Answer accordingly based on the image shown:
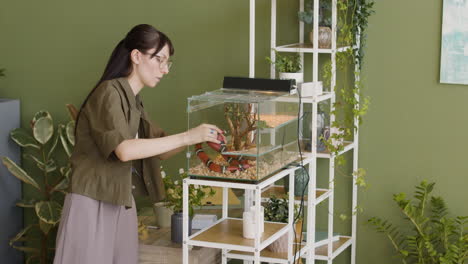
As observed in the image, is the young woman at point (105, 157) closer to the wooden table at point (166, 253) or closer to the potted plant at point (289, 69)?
the wooden table at point (166, 253)

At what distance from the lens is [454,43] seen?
344cm

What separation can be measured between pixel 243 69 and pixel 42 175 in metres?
1.48

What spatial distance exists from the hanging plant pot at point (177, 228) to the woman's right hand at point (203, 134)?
786 mm

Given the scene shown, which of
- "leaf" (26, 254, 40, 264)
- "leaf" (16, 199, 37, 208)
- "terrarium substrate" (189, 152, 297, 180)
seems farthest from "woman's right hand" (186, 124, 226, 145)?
"leaf" (26, 254, 40, 264)

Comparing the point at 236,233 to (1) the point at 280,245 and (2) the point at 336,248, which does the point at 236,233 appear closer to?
(1) the point at 280,245

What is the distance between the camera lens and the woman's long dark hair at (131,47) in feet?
9.16

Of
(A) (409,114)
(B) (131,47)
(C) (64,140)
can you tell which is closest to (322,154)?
(A) (409,114)

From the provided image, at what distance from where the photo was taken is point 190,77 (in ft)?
13.1

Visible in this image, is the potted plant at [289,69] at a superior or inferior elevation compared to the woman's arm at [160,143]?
superior

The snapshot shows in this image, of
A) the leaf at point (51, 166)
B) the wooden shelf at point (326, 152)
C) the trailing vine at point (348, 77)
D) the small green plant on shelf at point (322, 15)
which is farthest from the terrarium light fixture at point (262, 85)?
the leaf at point (51, 166)

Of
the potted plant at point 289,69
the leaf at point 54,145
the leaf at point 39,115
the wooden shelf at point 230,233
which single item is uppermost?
the potted plant at point 289,69

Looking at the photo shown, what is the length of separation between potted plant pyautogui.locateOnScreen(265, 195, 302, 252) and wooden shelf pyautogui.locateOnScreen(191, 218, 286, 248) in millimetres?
143

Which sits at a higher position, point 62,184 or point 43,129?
point 43,129

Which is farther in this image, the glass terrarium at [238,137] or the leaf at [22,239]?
the leaf at [22,239]
